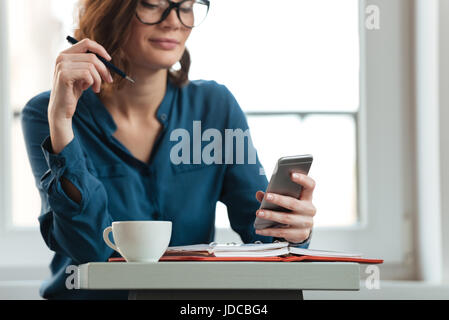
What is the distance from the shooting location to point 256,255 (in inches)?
31.0

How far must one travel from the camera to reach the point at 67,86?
110 cm

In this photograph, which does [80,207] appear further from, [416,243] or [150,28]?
[416,243]

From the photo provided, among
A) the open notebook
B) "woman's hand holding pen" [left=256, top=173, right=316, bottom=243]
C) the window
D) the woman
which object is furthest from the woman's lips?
the open notebook

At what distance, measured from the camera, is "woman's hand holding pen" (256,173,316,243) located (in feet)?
3.20

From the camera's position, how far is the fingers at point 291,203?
0.95 m

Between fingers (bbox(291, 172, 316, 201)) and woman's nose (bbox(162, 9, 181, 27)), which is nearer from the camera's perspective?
fingers (bbox(291, 172, 316, 201))

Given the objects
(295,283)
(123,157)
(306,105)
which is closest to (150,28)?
(123,157)

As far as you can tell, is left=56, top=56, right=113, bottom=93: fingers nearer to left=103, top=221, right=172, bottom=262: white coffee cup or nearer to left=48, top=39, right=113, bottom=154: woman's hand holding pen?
left=48, top=39, right=113, bottom=154: woman's hand holding pen

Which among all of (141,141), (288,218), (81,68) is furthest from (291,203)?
(141,141)

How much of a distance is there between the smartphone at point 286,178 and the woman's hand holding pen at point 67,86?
37 cm

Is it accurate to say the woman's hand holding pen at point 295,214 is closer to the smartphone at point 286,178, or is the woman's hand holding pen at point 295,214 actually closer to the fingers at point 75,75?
the smartphone at point 286,178

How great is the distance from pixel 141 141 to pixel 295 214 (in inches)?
21.8

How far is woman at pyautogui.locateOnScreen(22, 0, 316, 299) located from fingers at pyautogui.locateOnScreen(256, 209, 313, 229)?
15 cm

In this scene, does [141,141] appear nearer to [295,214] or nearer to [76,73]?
[76,73]
